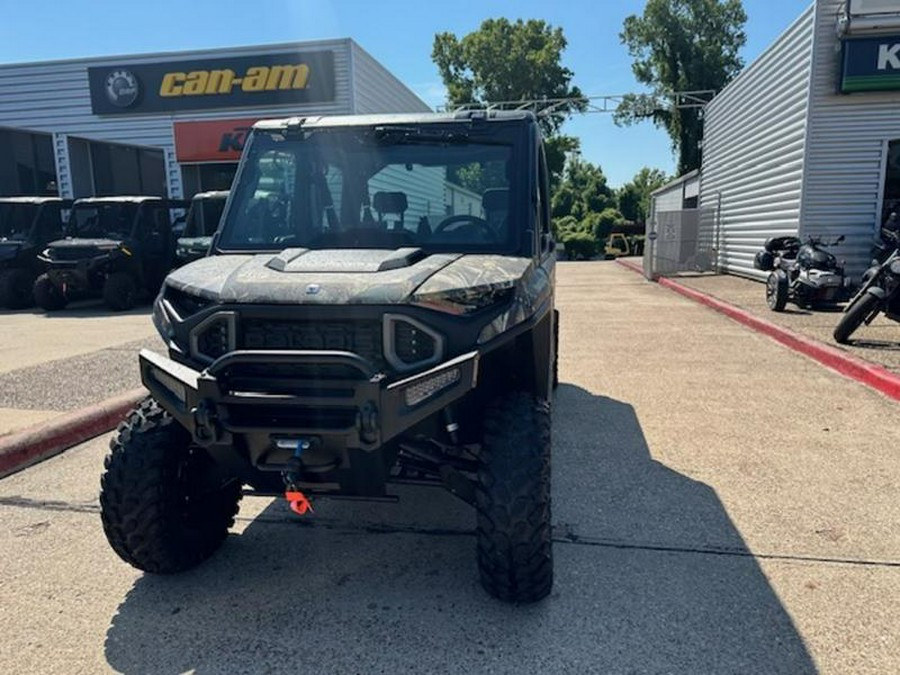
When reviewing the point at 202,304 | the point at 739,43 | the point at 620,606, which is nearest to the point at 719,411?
the point at 620,606

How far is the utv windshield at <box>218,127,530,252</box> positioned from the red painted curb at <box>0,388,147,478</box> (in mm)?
2500

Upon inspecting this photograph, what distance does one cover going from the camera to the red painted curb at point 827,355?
20.6ft

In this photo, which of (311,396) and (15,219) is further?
(15,219)

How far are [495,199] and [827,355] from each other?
5.76 m

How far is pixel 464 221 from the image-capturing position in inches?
138

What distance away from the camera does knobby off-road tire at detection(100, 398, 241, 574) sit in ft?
9.71

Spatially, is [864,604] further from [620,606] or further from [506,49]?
[506,49]

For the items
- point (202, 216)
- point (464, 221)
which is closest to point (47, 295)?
point (202, 216)

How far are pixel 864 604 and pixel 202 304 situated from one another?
10.5ft

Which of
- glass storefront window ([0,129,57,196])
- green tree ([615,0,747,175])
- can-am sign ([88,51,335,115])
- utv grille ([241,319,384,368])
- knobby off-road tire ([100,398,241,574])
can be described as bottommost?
knobby off-road tire ([100,398,241,574])

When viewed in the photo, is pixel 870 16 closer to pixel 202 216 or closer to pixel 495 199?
pixel 495 199

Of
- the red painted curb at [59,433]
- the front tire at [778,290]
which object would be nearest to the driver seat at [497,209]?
the red painted curb at [59,433]

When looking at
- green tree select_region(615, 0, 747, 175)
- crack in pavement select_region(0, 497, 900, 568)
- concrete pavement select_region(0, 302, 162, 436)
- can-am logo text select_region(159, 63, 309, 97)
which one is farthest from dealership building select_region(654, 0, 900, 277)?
green tree select_region(615, 0, 747, 175)

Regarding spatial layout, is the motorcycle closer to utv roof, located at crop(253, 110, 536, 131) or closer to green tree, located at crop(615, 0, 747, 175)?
utv roof, located at crop(253, 110, 536, 131)
